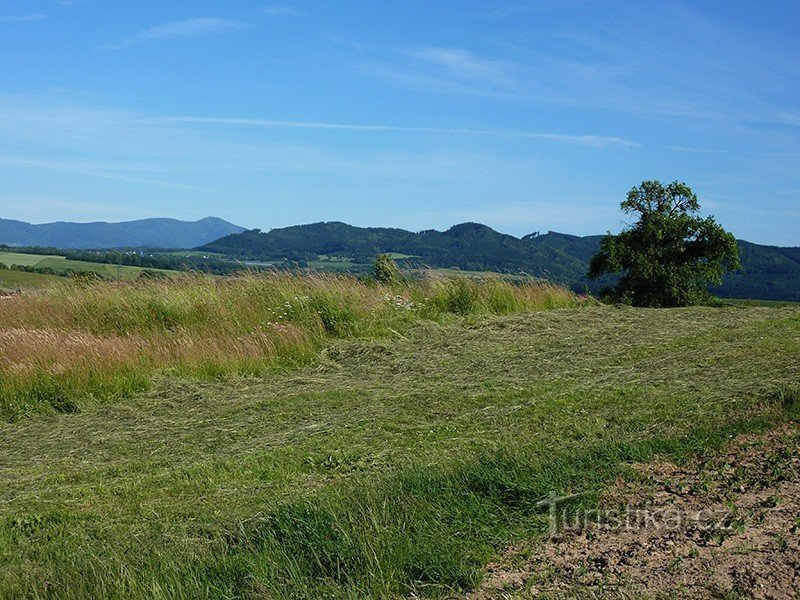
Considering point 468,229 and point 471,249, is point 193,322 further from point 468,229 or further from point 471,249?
point 468,229

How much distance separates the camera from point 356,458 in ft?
19.5

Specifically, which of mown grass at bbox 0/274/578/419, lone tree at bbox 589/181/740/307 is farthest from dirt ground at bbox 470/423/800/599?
lone tree at bbox 589/181/740/307

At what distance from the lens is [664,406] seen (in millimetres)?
6617

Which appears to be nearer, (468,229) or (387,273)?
(387,273)

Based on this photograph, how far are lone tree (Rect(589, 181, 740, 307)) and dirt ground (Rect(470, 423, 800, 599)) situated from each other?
2225 centimetres

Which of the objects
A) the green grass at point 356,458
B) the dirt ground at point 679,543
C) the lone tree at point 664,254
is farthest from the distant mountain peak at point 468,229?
the dirt ground at point 679,543

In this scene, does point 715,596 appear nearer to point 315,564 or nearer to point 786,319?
point 315,564

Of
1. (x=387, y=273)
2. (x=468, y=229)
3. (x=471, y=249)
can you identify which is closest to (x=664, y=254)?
(x=387, y=273)

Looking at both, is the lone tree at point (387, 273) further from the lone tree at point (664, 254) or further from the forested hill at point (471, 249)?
the forested hill at point (471, 249)

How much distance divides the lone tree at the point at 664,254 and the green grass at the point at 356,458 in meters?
16.8

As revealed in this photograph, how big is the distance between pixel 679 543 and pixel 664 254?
26408 mm

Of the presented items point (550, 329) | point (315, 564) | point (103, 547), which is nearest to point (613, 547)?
point (315, 564)

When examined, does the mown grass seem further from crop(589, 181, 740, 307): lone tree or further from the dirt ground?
crop(589, 181, 740, 307): lone tree

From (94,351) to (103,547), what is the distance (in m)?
5.96
